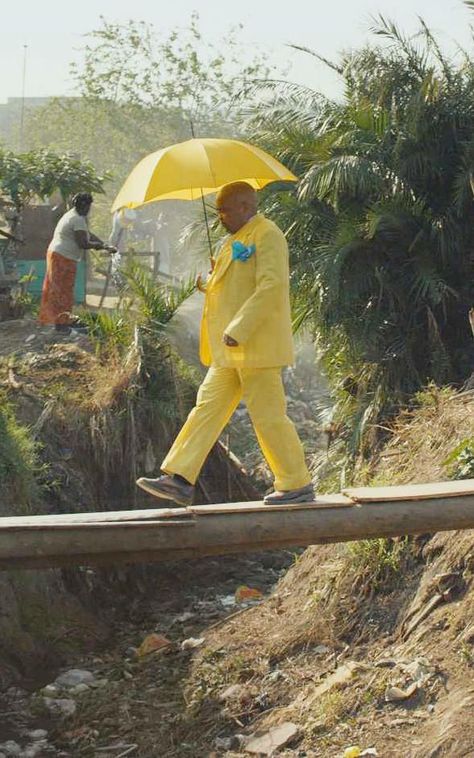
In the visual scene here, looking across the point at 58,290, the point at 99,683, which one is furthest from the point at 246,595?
the point at 58,290

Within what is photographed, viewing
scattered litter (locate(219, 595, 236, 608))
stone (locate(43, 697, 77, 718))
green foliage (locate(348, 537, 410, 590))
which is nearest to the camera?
green foliage (locate(348, 537, 410, 590))

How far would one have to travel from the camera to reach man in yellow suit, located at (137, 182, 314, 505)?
21.1 ft

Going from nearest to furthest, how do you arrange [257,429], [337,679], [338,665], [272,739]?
[257,429] → [272,739] → [337,679] → [338,665]

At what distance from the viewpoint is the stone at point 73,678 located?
898 cm

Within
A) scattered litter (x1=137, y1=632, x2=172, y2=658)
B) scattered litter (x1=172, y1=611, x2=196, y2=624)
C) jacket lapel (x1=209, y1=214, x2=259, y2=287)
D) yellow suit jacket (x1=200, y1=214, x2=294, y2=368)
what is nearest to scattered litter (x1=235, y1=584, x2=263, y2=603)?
scattered litter (x1=172, y1=611, x2=196, y2=624)

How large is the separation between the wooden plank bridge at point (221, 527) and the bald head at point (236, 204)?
4.59ft

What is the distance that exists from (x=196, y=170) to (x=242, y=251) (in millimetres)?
670

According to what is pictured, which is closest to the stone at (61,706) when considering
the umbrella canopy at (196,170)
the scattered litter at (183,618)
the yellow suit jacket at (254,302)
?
the scattered litter at (183,618)

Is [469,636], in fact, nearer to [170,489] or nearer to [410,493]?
[410,493]

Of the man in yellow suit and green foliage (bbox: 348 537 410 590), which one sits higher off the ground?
the man in yellow suit

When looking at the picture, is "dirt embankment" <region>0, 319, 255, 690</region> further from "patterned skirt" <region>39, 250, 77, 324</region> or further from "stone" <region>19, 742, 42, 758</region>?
"stone" <region>19, 742, 42, 758</region>

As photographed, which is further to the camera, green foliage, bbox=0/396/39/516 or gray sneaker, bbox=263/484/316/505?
green foliage, bbox=0/396/39/516

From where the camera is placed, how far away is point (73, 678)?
29.8 ft

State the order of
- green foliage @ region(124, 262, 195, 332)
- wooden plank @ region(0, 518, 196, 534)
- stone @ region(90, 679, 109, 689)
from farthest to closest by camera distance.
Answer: green foliage @ region(124, 262, 195, 332), stone @ region(90, 679, 109, 689), wooden plank @ region(0, 518, 196, 534)
